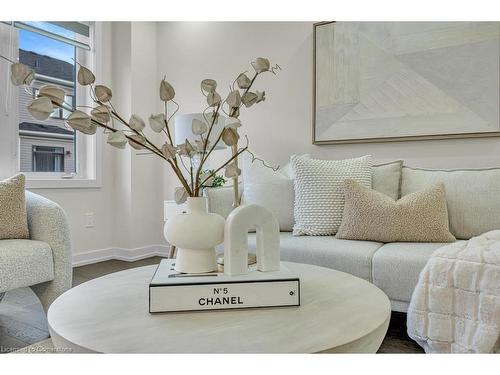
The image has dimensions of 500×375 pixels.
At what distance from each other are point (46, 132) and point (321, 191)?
2.35 m

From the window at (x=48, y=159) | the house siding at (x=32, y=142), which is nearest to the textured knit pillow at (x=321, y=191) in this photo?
the house siding at (x=32, y=142)

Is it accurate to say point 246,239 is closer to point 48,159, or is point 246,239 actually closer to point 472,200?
point 472,200

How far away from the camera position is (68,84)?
3332mm

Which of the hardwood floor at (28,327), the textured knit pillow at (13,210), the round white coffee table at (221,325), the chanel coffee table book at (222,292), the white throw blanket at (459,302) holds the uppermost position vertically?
the textured knit pillow at (13,210)

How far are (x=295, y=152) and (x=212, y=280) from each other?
7.34 ft

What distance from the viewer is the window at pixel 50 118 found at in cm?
284

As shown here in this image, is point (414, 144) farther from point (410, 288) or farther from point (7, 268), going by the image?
point (7, 268)

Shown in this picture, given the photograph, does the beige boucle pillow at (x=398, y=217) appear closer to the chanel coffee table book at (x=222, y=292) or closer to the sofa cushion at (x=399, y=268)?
the sofa cushion at (x=399, y=268)

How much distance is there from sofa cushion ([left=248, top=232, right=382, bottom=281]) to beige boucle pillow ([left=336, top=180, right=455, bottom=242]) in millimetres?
71

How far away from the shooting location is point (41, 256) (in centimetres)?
177

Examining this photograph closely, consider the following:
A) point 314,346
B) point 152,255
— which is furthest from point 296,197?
point 152,255

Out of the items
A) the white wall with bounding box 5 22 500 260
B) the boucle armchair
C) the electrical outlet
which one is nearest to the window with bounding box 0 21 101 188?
the white wall with bounding box 5 22 500 260

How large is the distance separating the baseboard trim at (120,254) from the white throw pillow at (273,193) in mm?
1546

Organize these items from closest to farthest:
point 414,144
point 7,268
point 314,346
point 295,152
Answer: point 314,346, point 7,268, point 414,144, point 295,152
